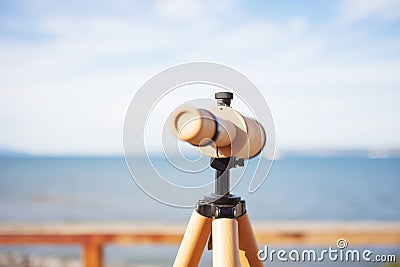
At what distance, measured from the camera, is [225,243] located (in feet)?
2.79

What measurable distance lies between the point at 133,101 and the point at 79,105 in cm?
1920

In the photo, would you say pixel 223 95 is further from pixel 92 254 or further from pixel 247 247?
pixel 92 254

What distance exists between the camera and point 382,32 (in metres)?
14.8

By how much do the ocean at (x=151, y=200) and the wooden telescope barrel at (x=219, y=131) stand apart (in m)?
7.44

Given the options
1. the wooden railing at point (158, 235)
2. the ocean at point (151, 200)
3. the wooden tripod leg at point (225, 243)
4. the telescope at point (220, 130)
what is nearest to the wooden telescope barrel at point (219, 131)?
the telescope at point (220, 130)

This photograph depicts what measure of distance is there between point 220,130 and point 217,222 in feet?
0.56

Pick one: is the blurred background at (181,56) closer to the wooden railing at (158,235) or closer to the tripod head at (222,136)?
the wooden railing at (158,235)

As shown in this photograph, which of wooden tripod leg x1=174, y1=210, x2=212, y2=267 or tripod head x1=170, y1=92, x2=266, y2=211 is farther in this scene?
wooden tripod leg x1=174, y1=210, x2=212, y2=267

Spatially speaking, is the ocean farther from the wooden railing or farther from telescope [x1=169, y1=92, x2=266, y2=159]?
telescope [x1=169, y1=92, x2=266, y2=159]

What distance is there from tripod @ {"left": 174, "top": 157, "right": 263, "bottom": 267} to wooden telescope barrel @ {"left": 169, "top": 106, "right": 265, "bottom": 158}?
0.09 ft

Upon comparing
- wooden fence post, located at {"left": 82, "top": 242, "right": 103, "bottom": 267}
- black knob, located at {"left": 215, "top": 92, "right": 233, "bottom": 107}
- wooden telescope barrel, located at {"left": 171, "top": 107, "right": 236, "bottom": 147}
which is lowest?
wooden fence post, located at {"left": 82, "top": 242, "right": 103, "bottom": 267}

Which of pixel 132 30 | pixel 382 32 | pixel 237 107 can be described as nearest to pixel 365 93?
pixel 382 32

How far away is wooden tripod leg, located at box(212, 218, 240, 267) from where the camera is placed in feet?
2.76

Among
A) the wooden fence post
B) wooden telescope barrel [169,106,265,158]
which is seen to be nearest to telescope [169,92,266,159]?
wooden telescope barrel [169,106,265,158]
